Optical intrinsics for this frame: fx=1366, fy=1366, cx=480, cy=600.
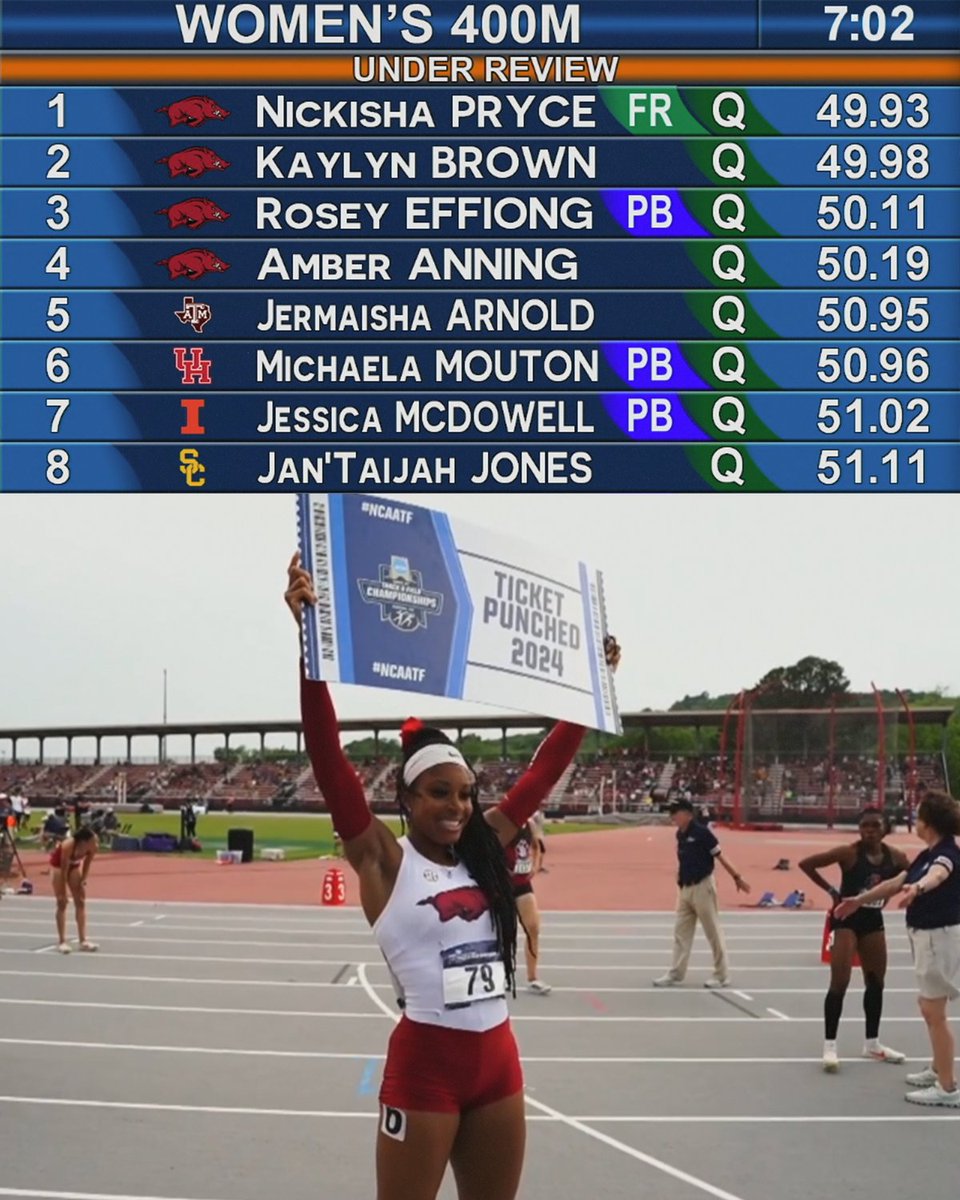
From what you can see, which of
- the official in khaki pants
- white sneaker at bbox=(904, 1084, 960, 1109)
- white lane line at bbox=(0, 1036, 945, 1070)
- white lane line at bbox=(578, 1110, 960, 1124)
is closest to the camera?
white lane line at bbox=(578, 1110, 960, 1124)

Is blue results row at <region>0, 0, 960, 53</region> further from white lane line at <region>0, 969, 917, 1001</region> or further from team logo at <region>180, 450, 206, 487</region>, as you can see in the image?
white lane line at <region>0, 969, 917, 1001</region>

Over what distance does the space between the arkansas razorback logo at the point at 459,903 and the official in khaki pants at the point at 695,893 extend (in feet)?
30.7

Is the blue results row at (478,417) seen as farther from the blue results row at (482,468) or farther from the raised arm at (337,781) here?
the raised arm at (337,781)

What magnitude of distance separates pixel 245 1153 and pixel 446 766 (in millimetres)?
3828

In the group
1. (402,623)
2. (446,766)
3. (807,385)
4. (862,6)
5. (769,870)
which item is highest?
(862,6)

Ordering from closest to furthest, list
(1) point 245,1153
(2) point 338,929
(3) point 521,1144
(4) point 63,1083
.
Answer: (3) point 521,1144 → (1) point 245,1153 → (4) point 63,1083 → (2) point 338,929

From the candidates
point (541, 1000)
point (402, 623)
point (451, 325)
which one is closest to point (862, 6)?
point (451, 325)

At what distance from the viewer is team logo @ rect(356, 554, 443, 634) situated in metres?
4.16

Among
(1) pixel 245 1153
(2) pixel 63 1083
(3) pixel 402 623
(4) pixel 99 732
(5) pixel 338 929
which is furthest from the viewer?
(4) pixel 99 732

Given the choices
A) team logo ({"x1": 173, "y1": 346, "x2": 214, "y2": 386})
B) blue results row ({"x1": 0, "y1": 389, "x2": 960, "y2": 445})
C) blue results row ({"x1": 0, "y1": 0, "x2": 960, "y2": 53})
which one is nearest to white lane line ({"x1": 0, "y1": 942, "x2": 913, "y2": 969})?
blue results row ({"x1": 0, "y1": 389, "x2": 960, "y2": 445})

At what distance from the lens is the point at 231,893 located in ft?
81.4

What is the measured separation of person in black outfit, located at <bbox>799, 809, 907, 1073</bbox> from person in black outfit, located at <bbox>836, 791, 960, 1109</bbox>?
0.74 metres

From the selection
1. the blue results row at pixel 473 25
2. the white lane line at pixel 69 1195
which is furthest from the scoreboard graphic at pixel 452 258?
the white lane line at pixel 69 1195

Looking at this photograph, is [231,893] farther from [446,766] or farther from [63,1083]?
[446,766]
